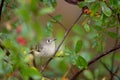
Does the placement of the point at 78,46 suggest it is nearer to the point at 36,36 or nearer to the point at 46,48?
the point at 46,48

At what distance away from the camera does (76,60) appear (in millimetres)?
994

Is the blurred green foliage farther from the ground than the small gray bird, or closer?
farther from the ground

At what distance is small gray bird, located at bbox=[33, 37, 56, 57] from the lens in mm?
1122

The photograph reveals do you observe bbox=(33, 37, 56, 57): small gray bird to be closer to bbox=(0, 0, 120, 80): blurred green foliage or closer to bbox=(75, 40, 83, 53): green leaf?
bbox=(0, 0, 120, 80): blurred green foliage

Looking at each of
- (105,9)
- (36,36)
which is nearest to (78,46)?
(105,9)

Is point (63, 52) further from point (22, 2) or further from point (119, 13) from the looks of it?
point (22, 2)

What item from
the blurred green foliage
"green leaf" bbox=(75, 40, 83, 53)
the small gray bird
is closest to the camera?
the blurred green foliage

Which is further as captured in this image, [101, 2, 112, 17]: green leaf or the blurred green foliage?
[101, 2, 112, 17]: green leaf

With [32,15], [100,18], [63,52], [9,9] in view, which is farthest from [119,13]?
[32,15]

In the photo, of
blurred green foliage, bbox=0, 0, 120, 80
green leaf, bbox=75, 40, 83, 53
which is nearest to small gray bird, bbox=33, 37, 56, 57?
blurred green foliage, bbox=0, 0, 120, 80

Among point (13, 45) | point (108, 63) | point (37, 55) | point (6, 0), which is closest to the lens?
point (13, 45)

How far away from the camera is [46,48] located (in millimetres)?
1180

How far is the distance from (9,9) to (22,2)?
1008 mm

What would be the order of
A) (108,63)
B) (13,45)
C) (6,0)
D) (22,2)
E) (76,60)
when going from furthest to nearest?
1. (108,63)
2. (6,0)
3. (76,60)
4. (13,45)
5. (22,2)
